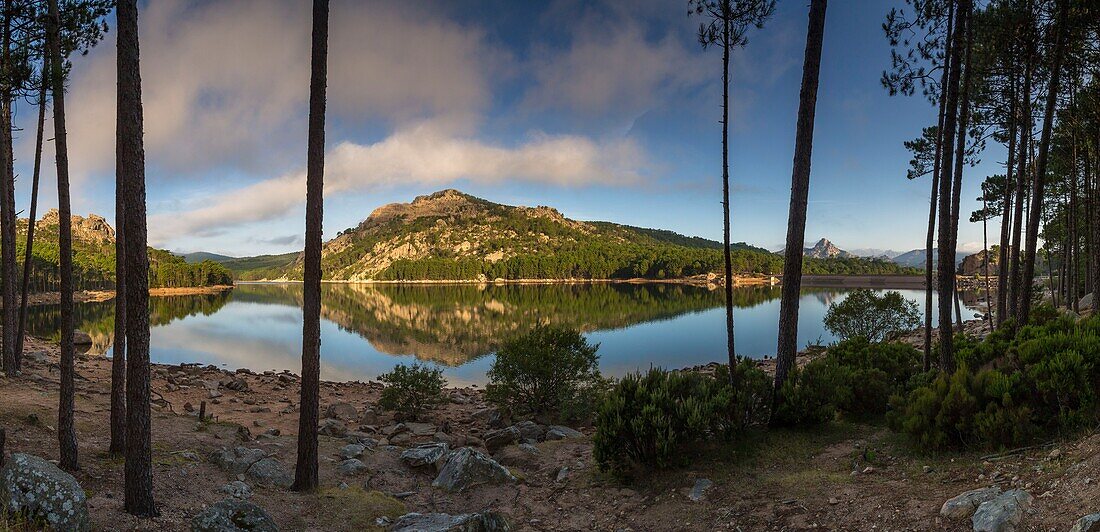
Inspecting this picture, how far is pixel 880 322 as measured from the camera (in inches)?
1061

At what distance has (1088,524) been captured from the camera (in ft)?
13.8

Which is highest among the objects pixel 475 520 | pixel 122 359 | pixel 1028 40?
pixel 1028 40

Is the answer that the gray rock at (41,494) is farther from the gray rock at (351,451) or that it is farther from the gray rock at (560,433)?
the gray rock at (560,433)

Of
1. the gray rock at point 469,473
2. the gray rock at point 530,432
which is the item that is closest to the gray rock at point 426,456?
the gray rock at point 469,473

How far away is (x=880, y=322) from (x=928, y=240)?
46.3 ft

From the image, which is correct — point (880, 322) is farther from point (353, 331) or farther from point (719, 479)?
point (353, 331)

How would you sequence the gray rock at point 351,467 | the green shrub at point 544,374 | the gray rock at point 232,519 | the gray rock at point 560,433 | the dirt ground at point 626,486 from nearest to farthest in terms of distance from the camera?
1. the dirt ground at point 626,486
2. the gray rock at point 232,519
3. the gray rock at point 351,467
4. the gray rock at point 560,433
5. the green shrub at point 544,374

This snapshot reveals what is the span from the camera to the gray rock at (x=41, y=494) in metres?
5.15

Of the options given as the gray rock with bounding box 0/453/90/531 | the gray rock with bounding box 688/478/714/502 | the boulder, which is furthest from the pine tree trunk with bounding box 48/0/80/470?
the gray rock with bounding box 688/478/714/502

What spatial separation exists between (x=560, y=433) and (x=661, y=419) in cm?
476

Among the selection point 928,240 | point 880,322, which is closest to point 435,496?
point 928,240

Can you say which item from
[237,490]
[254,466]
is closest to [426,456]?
[254,466]

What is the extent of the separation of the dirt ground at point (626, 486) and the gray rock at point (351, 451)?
19 centimetres

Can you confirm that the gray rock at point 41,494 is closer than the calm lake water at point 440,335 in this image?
Yes
